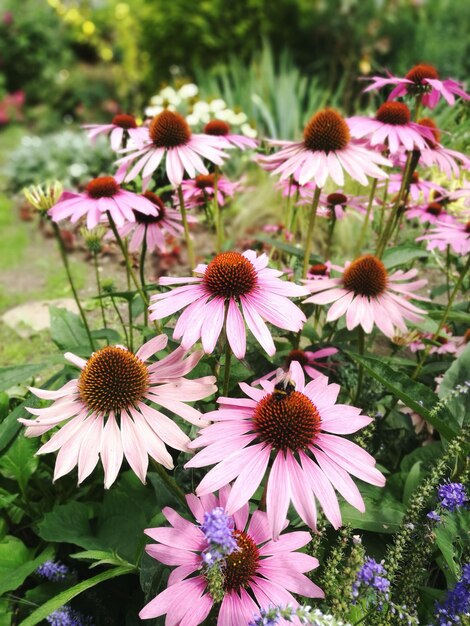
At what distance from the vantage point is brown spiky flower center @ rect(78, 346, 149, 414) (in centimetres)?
115

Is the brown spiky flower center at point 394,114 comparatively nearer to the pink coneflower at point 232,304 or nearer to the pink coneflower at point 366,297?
the pink coneflower at point 366,297

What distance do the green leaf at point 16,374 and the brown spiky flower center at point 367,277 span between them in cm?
91

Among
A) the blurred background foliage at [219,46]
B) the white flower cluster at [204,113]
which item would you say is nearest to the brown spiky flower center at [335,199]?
the white flower cluster at [204,113]

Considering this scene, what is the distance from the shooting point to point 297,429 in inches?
41.5

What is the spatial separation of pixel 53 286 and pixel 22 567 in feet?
7.12

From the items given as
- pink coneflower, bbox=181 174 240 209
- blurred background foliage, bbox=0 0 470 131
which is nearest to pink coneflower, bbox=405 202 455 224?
pink coneflower, bbox=181 174 240 209

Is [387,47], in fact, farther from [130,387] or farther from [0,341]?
[130,387]

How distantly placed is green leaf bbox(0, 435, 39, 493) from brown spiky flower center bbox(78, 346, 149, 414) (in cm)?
54

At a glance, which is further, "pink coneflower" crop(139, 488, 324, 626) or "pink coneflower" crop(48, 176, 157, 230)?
"pink coneflower" crop(48, 176, 157, 230)

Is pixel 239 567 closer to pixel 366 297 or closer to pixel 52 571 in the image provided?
pixel 52 571

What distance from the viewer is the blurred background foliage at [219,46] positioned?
7.18 m

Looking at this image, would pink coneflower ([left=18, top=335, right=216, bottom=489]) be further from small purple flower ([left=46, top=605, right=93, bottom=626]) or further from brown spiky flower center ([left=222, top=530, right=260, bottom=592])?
small purple flower ([left=46, top=605, right=93, bottom=626])

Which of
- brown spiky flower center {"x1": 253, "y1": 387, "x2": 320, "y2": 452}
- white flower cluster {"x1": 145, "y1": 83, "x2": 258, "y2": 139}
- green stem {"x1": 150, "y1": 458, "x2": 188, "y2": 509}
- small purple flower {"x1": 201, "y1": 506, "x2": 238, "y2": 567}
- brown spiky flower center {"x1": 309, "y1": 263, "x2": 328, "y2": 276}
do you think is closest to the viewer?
small purple flower {"x1": 201, "y1": 506, "x2": 238, "y2": 567}

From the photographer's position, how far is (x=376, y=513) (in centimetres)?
137
